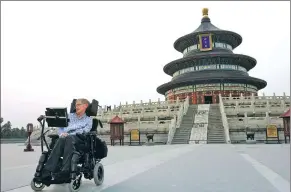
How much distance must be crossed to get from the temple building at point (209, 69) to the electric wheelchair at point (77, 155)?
32856 mm

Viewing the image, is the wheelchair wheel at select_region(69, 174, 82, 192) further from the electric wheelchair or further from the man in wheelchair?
the man in wheelchair

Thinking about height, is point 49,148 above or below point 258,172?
above

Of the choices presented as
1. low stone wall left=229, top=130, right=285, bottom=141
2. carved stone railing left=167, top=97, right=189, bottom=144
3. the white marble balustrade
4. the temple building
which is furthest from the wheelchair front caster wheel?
the temple building

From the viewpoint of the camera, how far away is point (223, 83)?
39.7 metres

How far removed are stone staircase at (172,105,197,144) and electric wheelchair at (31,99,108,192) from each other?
1660 centimetres

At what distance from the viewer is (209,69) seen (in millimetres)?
42500

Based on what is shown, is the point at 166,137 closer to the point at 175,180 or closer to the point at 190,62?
the point at 175,180

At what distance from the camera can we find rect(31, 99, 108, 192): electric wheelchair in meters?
4.65

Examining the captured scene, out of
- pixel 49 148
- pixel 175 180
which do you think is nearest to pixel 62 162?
pixel 49 148

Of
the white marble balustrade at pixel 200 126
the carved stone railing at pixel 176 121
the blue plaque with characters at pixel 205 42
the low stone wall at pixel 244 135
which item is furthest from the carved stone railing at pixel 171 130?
the blue plaque with characters at pixel 205 42

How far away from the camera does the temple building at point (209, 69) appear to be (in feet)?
130

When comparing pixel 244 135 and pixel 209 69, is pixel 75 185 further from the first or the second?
pixel 209 69

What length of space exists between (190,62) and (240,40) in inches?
403

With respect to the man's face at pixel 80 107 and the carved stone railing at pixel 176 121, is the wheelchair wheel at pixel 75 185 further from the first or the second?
the carved stone railing at pixel 176 121
